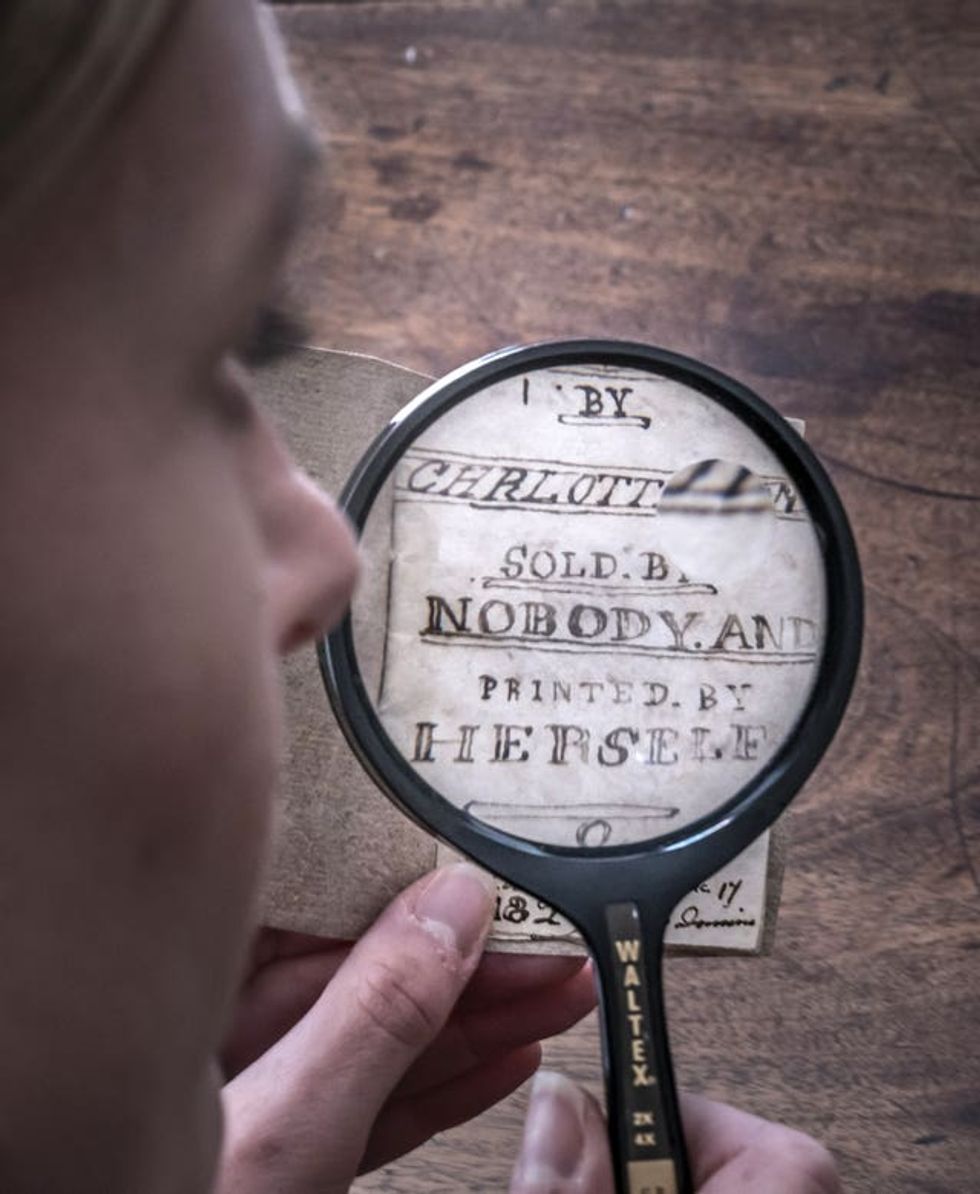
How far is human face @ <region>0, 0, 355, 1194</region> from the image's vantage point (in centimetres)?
43

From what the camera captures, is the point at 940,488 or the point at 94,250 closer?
the point at 94,250

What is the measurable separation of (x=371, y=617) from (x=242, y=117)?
0.38 m

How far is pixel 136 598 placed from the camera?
0.45 meters

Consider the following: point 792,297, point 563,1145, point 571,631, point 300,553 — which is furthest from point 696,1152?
point 792,297

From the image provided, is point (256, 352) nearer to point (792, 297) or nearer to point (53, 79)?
point (53, 79)

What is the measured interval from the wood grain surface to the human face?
0.56 meters

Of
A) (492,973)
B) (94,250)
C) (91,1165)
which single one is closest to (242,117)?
(94,250)

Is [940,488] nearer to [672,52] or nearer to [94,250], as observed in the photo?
[672,52]

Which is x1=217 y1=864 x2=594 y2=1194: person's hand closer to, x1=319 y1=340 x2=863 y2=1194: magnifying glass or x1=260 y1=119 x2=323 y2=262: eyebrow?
x1=319 y1=340 x2=863 y2=1194: magnifying glass

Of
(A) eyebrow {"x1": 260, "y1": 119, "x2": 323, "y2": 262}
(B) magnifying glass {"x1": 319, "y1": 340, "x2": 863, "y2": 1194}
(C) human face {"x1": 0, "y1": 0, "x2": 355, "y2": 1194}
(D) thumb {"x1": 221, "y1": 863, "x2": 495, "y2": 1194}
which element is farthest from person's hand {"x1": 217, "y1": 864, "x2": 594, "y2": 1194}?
(A) eyebrow {"x1": 260, "y1": 119, "x2": 323, "y2": 262}

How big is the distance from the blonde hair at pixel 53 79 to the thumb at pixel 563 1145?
1.74 feet

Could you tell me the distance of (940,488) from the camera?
1.12 m

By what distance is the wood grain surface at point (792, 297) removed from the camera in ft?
3.33

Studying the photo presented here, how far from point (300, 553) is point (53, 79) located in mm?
194
